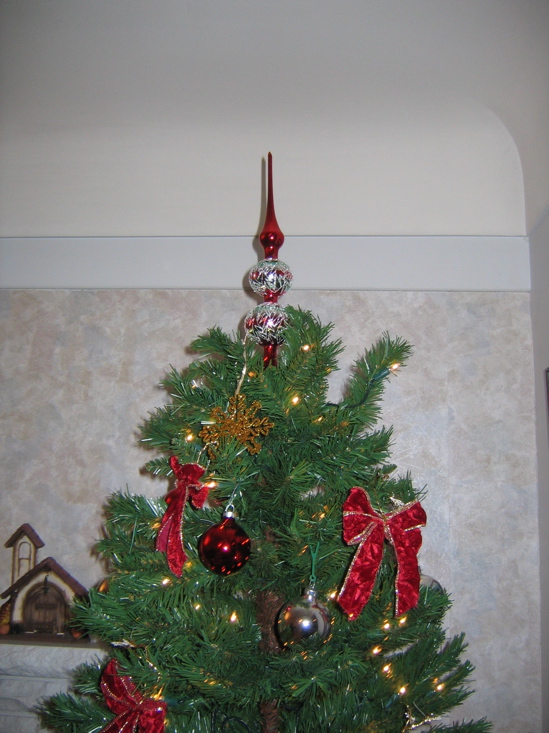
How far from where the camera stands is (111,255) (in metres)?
1.66

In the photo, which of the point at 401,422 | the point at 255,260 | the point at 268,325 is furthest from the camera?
the point at 255,260

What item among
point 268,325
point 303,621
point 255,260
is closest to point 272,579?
point 303,621

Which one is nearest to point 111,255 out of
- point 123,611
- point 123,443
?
point 123,443

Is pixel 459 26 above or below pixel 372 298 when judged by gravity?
above

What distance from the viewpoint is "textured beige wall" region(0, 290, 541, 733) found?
1388mm

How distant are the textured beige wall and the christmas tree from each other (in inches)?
23.5

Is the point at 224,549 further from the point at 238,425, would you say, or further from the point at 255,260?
the point at 255,260

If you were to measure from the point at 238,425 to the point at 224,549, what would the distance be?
0.16 m

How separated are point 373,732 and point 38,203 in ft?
5.29

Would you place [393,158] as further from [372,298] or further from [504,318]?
[504,318]

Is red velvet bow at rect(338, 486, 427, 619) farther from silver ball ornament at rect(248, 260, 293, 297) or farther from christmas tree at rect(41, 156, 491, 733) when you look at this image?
silver ball ornament at rect(248, 260, 293, 297)

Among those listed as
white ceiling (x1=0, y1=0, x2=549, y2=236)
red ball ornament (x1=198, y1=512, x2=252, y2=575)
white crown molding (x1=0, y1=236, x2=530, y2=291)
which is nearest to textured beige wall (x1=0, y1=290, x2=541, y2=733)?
white crown molding (x1=0, y1=236, x2=530, y2=291)

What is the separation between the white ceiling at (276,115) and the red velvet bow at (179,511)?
1019mm

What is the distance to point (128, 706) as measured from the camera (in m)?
0.77
